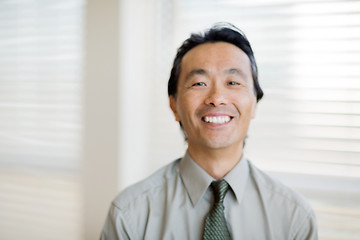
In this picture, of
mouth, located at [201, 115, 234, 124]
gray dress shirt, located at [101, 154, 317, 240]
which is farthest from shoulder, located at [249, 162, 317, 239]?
mouth, located at [201, 115, 234, 124]

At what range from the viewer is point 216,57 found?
46.0 inches

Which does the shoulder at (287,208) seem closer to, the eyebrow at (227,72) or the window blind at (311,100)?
the eyebrow at (227,72)

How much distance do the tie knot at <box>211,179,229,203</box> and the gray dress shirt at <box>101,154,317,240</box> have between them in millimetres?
18

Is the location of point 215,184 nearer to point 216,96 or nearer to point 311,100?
point 216,96

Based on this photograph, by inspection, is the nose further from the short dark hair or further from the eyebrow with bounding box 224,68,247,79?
the short dark hair

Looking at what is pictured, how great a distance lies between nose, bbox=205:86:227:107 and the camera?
1.12 meters

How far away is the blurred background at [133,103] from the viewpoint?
5.41 feet

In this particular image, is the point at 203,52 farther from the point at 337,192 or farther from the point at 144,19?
the point at 337,192

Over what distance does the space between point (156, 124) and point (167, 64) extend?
371mm

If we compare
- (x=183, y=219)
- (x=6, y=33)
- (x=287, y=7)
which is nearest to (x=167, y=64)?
(x=287, y=7)

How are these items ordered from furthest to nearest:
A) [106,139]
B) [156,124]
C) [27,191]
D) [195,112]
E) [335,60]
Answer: [27,191] → [156,124] → [106,139] → [335,60] → [195,112]

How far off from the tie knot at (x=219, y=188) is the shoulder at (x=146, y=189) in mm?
179

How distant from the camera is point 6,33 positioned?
2.44 meters

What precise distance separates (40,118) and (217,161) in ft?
5.23
